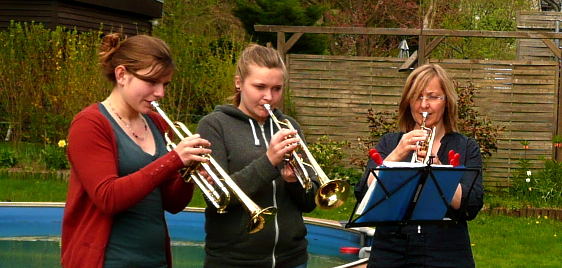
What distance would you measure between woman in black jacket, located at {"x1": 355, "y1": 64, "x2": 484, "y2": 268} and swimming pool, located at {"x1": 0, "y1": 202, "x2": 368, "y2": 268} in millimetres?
3958

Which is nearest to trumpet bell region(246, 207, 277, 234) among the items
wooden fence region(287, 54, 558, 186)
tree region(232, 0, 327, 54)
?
wooden fence region(287, 54, 558, 186)

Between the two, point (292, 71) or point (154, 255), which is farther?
point (292, 71)

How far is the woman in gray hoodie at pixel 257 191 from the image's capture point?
3.59m

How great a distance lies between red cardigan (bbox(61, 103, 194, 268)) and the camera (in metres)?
2.97

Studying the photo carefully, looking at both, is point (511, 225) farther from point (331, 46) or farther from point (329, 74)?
point (331, 46)

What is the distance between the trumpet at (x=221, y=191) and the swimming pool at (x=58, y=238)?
175 inches

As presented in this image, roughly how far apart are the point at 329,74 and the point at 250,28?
1062cm

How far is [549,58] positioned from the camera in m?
15.9

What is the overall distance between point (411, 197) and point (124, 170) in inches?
47.6

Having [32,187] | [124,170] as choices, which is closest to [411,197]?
[124,170]

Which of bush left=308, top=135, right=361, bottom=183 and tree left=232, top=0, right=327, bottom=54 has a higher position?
tree left=232, top=0, right=327, bottom=54

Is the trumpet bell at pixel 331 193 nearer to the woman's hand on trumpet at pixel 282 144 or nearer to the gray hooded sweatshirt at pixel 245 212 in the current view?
the gray hooded sweatshirt at pixel 245 212

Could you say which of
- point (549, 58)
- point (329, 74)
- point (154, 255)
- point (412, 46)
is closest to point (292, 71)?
point (329, 74)

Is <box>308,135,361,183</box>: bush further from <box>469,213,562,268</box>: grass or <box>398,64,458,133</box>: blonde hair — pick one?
<box>398,64,458,133</box>: blonde hair
